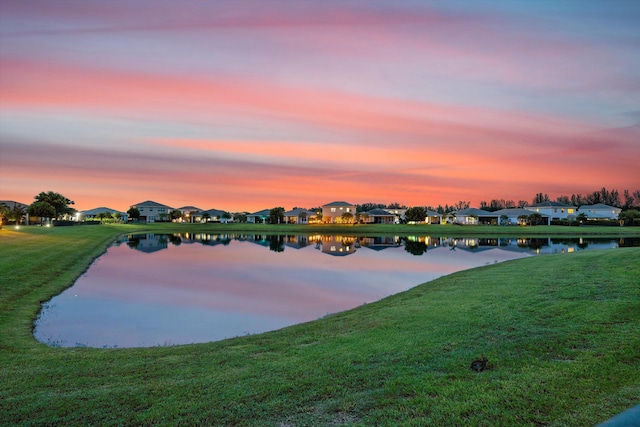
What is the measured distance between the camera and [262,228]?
4080 inches

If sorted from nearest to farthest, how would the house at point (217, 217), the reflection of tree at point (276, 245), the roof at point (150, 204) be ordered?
the reflection of tree at point (276, 245) → the roof at point (150, 204) → the house at point (217, 217)

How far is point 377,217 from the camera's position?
5143 inches

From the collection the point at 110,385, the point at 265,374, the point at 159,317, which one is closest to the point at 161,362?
the point at 110,385

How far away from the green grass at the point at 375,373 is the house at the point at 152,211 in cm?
A: 15293

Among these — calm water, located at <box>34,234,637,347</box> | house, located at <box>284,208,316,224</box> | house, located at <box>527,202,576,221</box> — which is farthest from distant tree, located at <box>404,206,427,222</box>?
calm water, located at <box>34,234,637,347</box>

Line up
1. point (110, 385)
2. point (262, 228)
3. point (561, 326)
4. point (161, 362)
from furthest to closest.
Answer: point (262, 228) → point (561, 326) → point (161, 362) → point (110, 385)

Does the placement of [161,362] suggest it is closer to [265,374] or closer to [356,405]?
[265,374]

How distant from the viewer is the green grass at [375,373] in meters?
6.16

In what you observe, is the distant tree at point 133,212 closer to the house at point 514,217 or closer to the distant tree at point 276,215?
the distant tree at point 276,215

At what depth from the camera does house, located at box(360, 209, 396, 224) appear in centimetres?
12862

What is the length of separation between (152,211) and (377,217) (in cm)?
8409

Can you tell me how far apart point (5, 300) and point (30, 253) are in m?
14.8

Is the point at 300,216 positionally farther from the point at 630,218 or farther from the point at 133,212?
the point at 630,218

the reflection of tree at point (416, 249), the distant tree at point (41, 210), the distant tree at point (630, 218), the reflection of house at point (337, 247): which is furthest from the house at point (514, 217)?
the distant tree at point (41, 210)
